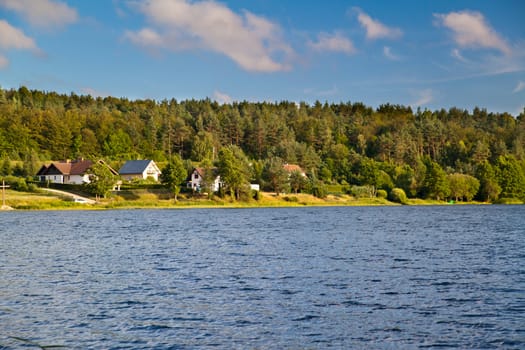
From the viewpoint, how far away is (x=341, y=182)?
175m

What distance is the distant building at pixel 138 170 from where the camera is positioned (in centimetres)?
15975

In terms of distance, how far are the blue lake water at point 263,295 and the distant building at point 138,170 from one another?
112045 millimetres

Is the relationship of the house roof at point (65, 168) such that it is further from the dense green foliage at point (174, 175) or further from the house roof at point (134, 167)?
the dense green foliage at point (174, 175)

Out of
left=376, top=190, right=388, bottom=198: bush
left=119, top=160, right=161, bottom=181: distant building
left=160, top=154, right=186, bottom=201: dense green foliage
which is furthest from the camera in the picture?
left=119, top=160, right=161, bottom=181: distant building

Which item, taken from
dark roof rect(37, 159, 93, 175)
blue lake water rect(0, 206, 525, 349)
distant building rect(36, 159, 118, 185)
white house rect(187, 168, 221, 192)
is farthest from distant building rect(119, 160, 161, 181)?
blue lake water rect(0, 206, 525, 349)

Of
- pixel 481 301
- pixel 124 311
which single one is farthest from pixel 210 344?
pixel 481 301

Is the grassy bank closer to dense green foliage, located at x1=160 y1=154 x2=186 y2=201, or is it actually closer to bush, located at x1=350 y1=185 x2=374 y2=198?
bush, located at x1=350 y1=185 x2=374 y2=198

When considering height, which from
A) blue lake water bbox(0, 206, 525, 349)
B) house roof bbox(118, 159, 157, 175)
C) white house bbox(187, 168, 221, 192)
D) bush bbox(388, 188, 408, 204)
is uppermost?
house roof bbox(118, 159, 157, 175)

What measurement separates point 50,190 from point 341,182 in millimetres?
84243

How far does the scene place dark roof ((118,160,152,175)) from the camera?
16075 centimetres

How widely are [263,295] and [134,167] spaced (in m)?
142

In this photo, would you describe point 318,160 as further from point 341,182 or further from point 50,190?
point 50,190

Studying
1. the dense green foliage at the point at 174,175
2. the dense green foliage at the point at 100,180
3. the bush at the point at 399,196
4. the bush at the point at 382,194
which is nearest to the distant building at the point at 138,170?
the dense green foliage at the point at 174,175

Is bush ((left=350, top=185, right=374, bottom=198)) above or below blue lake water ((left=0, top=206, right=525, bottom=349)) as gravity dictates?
above
